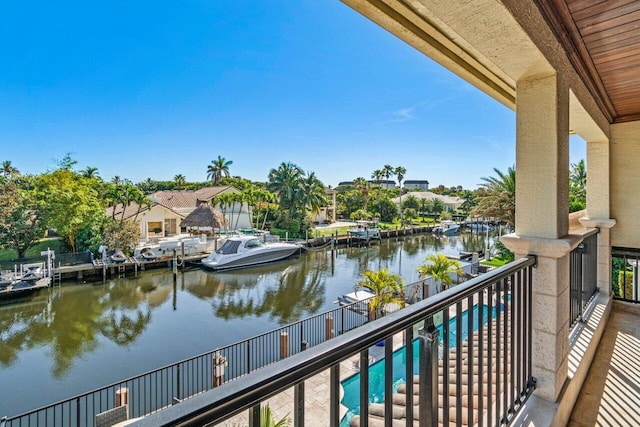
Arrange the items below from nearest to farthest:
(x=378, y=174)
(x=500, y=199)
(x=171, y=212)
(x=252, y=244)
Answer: (x=500, y=199) < (x=252, y=244) < (x=171, y=212) < (x=378, y=174)

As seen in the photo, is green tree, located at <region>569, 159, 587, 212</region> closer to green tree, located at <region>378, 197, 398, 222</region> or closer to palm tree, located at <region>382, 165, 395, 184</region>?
green tree, located at <region>378, 197, 398, 222</region>

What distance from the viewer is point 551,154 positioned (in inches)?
71.8

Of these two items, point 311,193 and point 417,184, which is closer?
point 311,193

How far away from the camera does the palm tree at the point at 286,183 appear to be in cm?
2533

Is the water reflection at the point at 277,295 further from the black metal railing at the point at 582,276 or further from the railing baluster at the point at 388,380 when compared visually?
the railing baluster at the point at 388,380

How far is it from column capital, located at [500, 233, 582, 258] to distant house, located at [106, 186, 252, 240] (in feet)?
69.4

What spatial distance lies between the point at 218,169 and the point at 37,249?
24.9m

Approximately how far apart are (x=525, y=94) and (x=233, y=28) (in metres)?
16.1

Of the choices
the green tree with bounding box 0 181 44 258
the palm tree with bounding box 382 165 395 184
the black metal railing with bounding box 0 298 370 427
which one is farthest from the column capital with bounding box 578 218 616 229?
the palm tree with bounding box 382 165 395 184

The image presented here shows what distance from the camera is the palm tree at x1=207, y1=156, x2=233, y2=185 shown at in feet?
131

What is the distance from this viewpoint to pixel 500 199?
14.6 metres

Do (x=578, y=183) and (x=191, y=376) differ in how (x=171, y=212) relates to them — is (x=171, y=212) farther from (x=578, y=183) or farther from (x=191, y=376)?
(x=578, y=183)

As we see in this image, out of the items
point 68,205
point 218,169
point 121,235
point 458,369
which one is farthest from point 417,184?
point 458,369

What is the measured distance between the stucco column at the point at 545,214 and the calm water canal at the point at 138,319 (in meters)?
8.39
